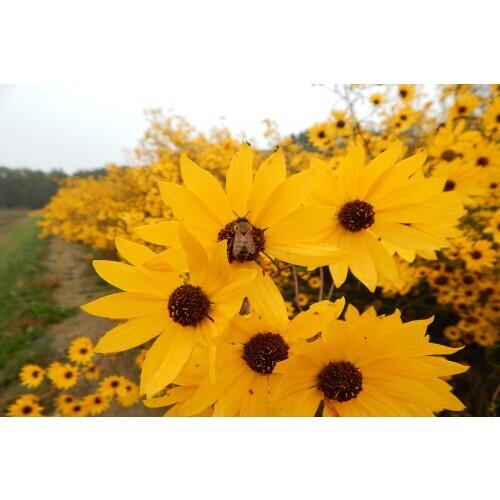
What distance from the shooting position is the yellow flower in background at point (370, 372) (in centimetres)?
28

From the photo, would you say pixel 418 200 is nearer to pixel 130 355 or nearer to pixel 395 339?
pixel 395 339

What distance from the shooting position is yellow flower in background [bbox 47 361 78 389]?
3.02 ft

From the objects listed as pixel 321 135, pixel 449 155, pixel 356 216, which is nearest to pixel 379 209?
pixel 356 216

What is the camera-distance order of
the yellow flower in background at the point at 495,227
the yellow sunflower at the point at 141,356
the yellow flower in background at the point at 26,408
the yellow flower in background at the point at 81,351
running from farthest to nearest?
the yellow flower in background at the point at 81,351, the yellow flower in background at the point at 26,408, the yellow flower in background at the point at 495,227, the yellow sunflower at the point at 141,356

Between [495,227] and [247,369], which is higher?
[495,227]

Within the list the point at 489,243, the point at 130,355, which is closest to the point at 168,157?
the point at 130,355

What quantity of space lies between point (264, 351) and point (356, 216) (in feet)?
0.50

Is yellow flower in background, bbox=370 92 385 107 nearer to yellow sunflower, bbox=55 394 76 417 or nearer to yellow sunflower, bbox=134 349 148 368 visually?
yellow sunflower, bbox=134 349 148 368

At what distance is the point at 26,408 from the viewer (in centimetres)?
84

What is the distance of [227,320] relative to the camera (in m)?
0.24

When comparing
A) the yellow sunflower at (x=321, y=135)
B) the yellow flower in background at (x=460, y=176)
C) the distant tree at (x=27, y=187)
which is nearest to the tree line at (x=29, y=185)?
the distant tree at (x=27, y=187)

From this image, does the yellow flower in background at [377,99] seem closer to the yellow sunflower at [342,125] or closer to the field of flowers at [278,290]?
the yellow sunflower at [342,125]

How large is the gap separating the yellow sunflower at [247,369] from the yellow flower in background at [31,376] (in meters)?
0.84

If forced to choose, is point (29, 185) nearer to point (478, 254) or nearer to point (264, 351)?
point (264, 351)
